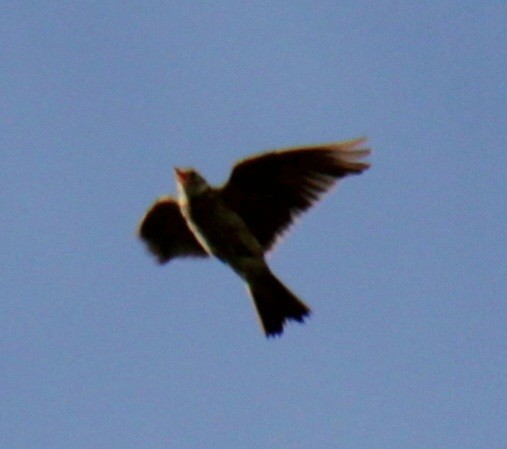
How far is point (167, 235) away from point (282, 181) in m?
1.35

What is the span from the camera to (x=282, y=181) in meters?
15.4

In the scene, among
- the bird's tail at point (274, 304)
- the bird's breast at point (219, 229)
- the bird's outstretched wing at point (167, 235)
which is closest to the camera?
the bird's breast at point (219, 229)

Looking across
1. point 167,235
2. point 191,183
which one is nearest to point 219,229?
point 191,183

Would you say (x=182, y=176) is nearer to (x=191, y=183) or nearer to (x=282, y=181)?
(x=191, y=183)

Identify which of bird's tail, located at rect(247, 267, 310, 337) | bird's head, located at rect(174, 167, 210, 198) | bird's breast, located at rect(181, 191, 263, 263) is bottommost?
bird's tail, located at rect(247, 267, 310, 337)

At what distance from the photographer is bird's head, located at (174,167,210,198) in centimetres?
1527

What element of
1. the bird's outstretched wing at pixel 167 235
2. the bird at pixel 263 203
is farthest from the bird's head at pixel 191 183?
the bird's outstretched wing at pixel 167 235

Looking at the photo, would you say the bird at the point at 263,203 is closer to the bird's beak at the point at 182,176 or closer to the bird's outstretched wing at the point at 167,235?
the bird's beak at the point at 182,176

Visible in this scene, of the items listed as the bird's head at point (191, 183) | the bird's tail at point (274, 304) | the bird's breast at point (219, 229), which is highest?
the bird's head at point (191, 183)

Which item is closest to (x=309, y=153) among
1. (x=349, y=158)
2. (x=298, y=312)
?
(x=349, y=158)

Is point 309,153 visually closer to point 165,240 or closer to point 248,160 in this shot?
point 248,160

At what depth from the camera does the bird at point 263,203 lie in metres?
15.1

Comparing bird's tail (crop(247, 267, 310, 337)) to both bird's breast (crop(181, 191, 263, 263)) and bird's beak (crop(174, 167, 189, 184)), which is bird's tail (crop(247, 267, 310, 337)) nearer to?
bird's breast (crop(181, 191, 263, 263))

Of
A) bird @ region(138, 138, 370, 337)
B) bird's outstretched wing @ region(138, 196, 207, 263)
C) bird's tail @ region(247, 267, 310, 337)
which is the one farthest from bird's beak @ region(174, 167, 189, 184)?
bird's tail @ region(247, 267, 310, 337)
